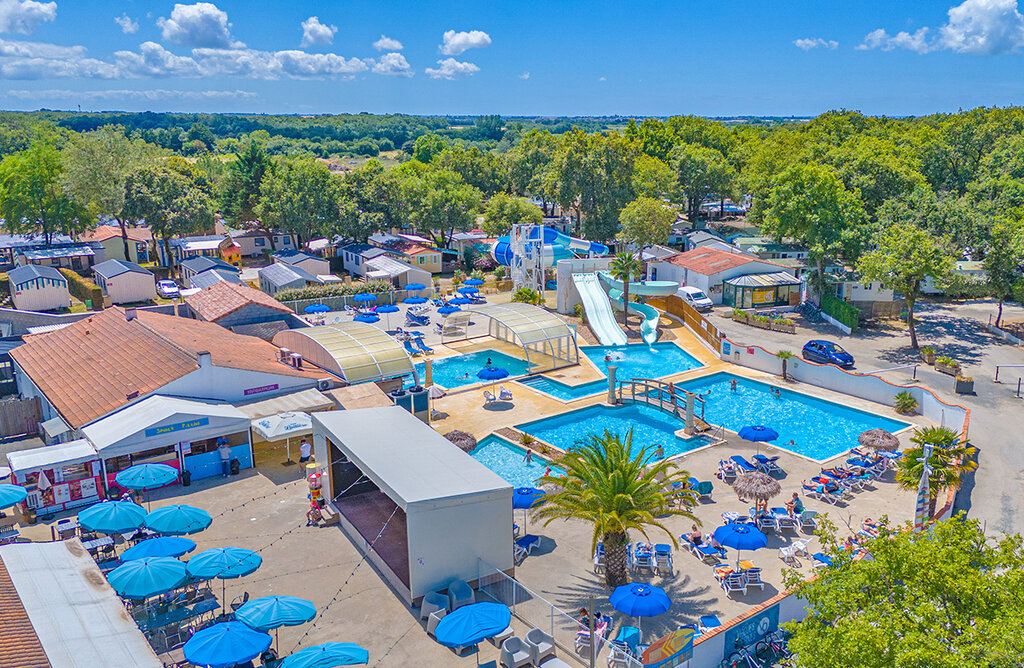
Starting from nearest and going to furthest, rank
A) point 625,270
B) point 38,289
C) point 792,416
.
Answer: point 792,416 < point 625,270 < point 38,289

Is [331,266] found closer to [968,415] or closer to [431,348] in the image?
[431,348]

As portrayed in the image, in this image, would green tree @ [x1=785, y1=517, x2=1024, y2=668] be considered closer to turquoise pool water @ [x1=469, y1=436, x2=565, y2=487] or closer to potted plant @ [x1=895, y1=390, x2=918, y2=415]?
turquoise pool water @ [x1=469, y1=436, x2=565, y2=487]

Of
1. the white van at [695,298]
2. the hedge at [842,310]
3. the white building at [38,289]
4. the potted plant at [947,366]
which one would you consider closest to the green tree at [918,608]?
the potted plant at [947,366]

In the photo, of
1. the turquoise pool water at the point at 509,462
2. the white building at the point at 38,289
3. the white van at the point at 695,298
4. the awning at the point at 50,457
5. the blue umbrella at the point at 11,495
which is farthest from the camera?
the white building at the point at 38,289

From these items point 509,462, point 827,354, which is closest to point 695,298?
point 827,354

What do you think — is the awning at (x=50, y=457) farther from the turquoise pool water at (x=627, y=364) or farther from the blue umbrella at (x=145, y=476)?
the turquoise pool water at (x=627, y=364)

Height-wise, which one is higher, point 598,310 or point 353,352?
point 353,352

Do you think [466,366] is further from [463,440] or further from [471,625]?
[471,625]
